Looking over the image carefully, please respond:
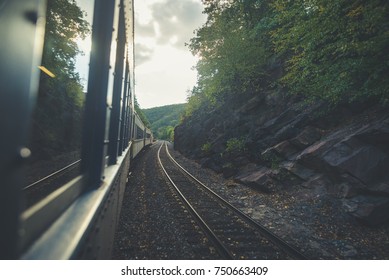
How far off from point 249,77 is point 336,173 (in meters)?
10.4

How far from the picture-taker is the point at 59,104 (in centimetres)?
371

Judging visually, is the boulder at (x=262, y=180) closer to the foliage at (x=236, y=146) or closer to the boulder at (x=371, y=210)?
the foliage at (x=236, y=146)

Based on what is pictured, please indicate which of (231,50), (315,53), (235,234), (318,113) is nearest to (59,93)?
(235,234)

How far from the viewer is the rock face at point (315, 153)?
6891mm

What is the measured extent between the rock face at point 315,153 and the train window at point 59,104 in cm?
713

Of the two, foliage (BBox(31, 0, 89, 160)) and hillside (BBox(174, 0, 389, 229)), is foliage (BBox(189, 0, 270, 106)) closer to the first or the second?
hillside (BBox(174, 0, 389, 229))

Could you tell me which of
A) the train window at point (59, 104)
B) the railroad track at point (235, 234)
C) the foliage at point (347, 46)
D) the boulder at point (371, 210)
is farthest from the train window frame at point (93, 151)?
the foliage at point (347, 46)

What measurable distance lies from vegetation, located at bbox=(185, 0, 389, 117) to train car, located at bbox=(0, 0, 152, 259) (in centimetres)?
689

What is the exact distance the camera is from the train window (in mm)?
3322

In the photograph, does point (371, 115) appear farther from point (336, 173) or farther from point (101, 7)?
point (101, 7)

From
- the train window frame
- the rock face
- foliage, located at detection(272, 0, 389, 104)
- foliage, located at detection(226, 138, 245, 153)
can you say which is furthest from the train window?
foliage, located at detection(226, 138, 245, 153)

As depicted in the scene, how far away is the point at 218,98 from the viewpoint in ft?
70.0

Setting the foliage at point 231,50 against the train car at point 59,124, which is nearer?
the train car at point 59,124

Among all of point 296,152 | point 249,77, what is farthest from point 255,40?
point 296,152
